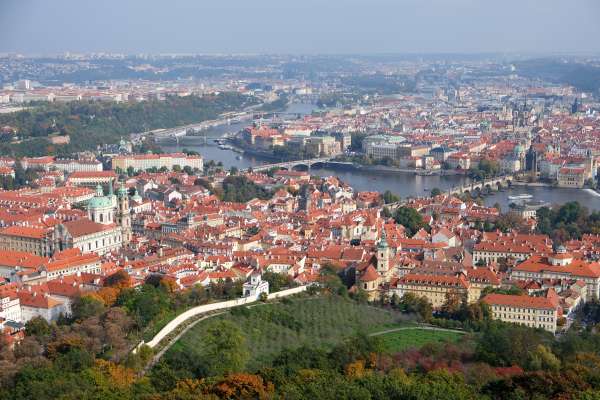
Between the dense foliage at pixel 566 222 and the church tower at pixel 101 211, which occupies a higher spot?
the church tower at pixel 101 211

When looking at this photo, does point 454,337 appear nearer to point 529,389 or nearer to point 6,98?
point 529,389

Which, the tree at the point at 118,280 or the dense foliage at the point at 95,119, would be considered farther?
the dense foliage at the point at 95,119

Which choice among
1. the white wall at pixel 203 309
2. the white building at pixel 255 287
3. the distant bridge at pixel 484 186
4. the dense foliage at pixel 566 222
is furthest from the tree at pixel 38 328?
the distant bridge at pixel 484 186

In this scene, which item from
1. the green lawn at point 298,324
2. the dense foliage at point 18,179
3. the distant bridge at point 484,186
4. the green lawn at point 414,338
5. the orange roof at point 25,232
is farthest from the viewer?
the distant bridge at point 484,186

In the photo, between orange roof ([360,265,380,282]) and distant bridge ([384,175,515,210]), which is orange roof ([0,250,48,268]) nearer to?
orange roof ([360,265,380,282])

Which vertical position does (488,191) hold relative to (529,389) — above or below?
below

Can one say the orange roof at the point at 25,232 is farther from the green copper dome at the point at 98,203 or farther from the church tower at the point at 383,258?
the church tower at the point at 383,258

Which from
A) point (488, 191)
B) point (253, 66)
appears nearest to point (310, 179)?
point (488, 191)
